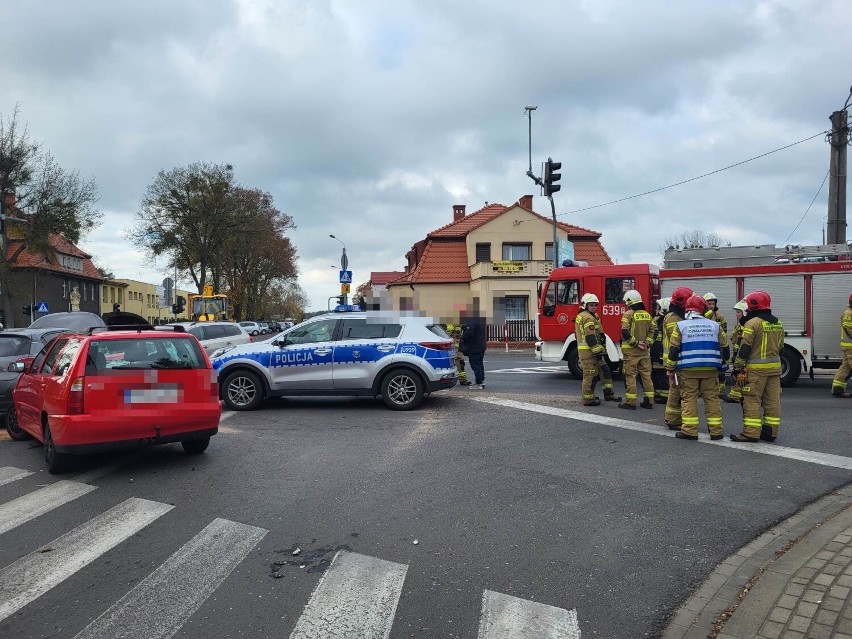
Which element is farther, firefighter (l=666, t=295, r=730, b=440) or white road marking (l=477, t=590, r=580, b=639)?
firefighter (l=666, t=295, r=730, b=440)

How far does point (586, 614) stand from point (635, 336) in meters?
7.64

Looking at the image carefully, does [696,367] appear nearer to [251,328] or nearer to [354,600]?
[354,600]

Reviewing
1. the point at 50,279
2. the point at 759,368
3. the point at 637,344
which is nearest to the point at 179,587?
the point at 759,368

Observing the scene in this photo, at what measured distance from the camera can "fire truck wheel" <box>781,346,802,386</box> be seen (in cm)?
1323

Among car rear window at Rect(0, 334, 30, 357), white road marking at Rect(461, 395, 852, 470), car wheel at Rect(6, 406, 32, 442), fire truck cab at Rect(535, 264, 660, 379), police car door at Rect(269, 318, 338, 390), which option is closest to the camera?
white road marking at Rect(461, 395, 852, 470)

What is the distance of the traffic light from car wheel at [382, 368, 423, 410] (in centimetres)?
1137

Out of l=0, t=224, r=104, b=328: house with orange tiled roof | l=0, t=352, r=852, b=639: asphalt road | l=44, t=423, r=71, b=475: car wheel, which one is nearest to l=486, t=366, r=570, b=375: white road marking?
l=0, t=352, r=852, b=639: asphalt road

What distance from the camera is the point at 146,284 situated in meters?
84.2

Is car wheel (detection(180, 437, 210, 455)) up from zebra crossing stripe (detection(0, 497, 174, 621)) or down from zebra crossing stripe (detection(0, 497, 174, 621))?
up

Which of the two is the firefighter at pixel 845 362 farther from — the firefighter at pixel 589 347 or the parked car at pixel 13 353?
the parked car at pixel 13 353

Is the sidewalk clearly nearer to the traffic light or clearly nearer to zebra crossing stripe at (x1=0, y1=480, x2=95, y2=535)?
zebra crossing stripe at (x1=0, y1=480, x2=95, y2=535)

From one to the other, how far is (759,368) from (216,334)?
16482 millimetres

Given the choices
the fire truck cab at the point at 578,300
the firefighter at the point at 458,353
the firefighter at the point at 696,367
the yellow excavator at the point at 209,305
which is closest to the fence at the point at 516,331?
the yellow excavator at the point at 209,305

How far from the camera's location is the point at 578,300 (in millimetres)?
14898
